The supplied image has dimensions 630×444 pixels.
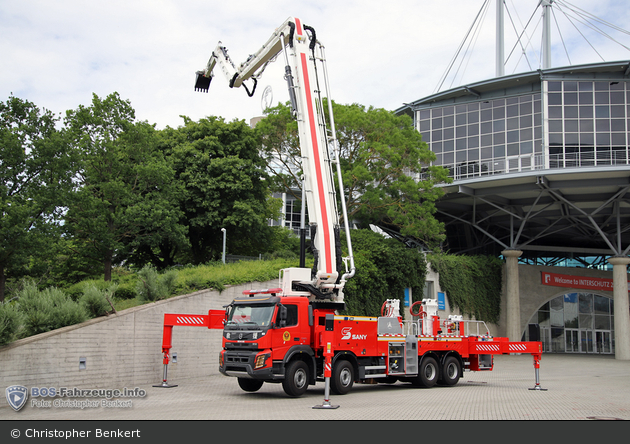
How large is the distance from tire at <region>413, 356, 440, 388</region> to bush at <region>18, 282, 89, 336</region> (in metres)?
10.1

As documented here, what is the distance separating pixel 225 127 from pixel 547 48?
27132mm

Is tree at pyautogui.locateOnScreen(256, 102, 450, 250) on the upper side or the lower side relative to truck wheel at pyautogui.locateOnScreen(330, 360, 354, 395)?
upper

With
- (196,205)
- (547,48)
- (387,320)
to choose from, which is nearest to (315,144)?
(387,320)

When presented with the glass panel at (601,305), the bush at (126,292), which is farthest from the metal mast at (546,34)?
the bush at (126,292)

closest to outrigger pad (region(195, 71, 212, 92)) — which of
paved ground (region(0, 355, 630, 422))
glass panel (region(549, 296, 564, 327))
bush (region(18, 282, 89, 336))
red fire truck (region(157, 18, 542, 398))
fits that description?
red fire truck (region(157, 18, 542, 398))

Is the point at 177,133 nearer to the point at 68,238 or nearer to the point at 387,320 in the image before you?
the point at 68,238

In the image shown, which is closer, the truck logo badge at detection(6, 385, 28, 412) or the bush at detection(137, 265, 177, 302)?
the truck logo badge at detection(6, 385, 28, 412)

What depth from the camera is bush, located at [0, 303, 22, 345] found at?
12969mm

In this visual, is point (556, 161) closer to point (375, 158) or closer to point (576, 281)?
point (576, 281)

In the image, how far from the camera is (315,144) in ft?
53.7

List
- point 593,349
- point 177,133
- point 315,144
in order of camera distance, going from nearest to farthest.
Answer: point 315,144 → point 177,133 → point 593,349

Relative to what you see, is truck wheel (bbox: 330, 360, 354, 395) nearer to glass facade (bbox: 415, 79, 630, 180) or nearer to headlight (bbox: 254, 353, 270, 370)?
headlight (bbox: 254, 353, 270, 370)

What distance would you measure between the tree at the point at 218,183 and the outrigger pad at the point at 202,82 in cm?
723

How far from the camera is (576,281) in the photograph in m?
47.8
